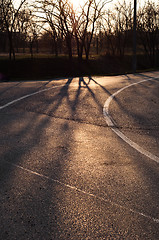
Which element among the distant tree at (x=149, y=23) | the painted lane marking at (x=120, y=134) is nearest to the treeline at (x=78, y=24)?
the distant tree at (x=149, y=23)

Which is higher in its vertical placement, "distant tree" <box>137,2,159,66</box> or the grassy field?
"distant tree" <box>137,2,159,66</box>

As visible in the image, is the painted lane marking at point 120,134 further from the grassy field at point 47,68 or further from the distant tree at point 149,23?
the distant tree at point 149,23

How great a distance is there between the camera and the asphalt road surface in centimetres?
296

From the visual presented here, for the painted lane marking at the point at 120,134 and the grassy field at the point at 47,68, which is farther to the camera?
the grassy field at the point at 47,68

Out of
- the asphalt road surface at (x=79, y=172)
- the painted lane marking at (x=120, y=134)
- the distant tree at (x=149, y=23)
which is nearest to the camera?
the asphalt road surface at (x=79, y=172)

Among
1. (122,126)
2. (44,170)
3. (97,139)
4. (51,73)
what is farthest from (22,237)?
(51,73)

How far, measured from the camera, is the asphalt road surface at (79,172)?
9.70ft

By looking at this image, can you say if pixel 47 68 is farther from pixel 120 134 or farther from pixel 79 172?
pixel 79 172

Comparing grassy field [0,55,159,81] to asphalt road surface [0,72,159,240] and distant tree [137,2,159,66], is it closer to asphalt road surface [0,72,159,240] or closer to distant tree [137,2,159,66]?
distant tree [137,2,159,66]

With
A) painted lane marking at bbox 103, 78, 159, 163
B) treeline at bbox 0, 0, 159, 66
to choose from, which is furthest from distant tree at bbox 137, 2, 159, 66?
painted lane marking at bbox 103, 78, 159, 163

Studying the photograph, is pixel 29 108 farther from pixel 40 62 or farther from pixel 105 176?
pixel 40 62

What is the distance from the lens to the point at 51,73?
111 ft

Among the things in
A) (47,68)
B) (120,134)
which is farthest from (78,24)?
(120,134)

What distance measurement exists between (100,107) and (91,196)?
18.5 feet
